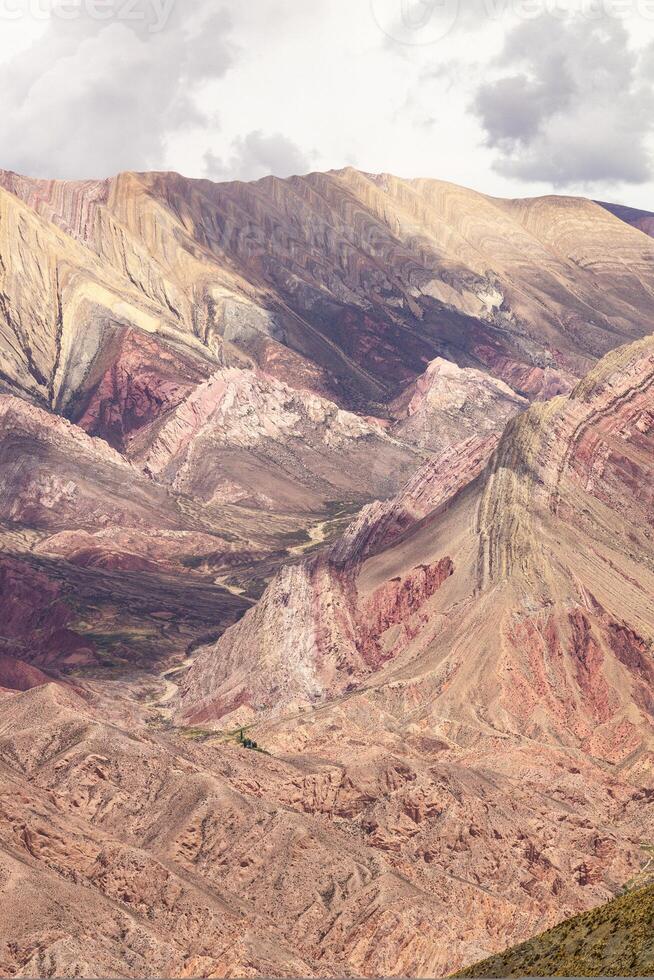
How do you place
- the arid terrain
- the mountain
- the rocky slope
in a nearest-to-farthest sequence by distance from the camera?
the mountain → the arid terrain → the rocky slope

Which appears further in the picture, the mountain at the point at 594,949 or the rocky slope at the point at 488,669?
the rocky slope at the point at 488,669

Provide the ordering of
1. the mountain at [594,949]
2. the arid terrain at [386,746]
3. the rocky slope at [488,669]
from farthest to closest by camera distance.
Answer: the rocky slope at [488,669] < the arid terrain at [386,746] < the mountain at [594,949]

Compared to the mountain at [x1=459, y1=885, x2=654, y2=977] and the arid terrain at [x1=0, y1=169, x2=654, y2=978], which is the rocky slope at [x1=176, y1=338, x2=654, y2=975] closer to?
the arid terrain at [x1=0, y1=169, x2=654, y2=978]

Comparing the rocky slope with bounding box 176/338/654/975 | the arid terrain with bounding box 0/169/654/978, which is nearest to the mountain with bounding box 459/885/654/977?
the arid terrain with bounding box 0/169/654/978

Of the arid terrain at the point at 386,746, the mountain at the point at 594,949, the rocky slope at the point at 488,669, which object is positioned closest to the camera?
the mountain at the point at 594,949

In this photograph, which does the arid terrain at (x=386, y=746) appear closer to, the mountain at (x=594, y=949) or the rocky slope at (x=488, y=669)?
the rocky slope at (x=488, y=669)

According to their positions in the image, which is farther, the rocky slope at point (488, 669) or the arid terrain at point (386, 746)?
the rocky slope at point (488, 669)

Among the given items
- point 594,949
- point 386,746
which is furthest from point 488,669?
point 594,949

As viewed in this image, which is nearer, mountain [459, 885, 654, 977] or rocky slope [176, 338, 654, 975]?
mountain [459, 885, 654, 977]

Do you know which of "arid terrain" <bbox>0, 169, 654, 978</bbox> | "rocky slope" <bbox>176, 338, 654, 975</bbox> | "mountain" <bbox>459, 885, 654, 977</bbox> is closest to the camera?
"mountain" <bbox>459, 885, 654, 977</bbox>

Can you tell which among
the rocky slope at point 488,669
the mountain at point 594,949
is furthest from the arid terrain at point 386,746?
the mountain at point 594,949

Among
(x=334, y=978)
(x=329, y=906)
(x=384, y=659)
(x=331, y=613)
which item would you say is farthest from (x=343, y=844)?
(x=331, y=613)
